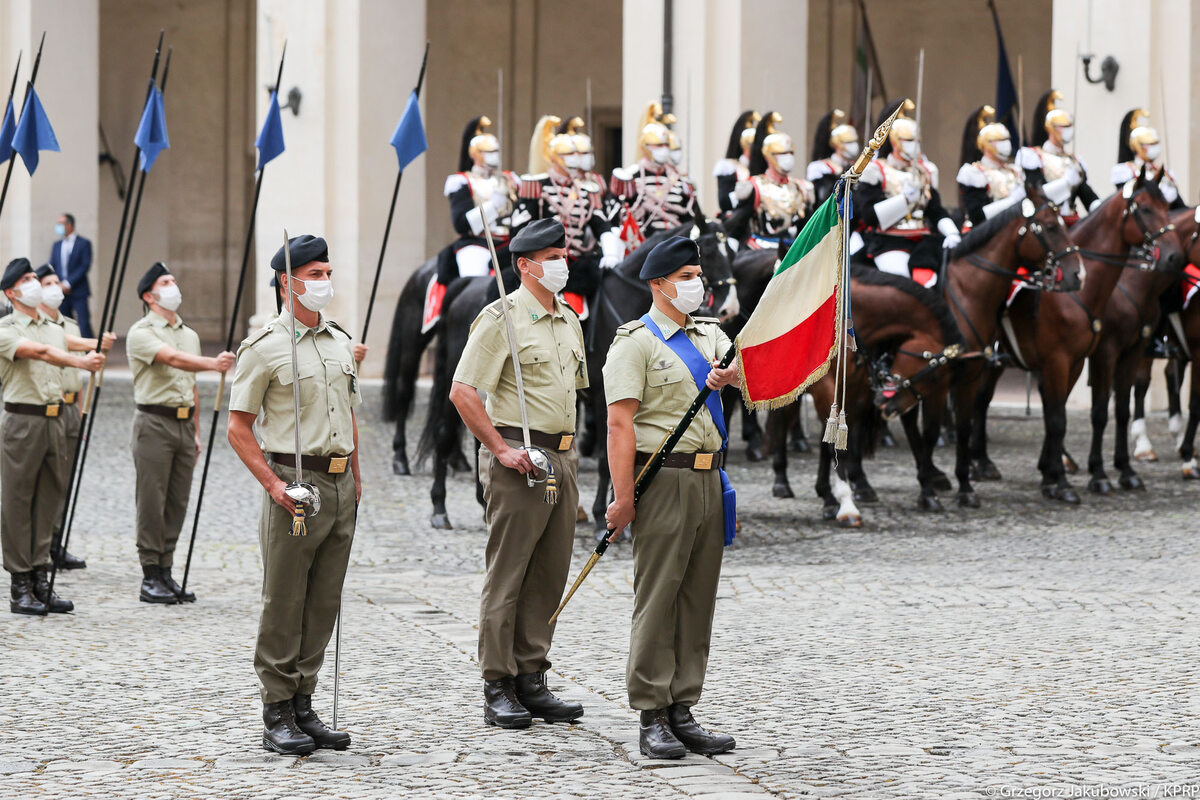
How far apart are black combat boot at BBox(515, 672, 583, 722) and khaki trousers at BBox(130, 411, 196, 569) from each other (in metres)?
3.05

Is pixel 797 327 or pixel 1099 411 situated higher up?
pixel 797 327

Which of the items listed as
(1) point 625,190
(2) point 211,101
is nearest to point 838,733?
→ (1) point 625,190

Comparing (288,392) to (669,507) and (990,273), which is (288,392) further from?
(990,273)

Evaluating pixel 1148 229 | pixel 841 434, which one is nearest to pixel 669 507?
pixel 841 434

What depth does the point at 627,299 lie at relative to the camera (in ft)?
33.3

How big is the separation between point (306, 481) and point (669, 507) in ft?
3.89

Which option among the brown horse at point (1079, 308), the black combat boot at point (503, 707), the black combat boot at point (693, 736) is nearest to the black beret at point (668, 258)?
the black combat boot at point (693, 736)

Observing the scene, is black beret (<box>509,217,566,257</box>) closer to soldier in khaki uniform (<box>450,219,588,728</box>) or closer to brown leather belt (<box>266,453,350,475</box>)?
soldier in khaki uniform (<box>450,219,588,728</box>)

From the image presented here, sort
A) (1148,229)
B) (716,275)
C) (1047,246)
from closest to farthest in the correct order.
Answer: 1. (716,275)
2. (1047,246)
3. (1148,229)

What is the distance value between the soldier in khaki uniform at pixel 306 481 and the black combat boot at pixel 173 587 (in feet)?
9.65

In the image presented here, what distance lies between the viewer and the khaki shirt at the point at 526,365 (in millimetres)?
6074

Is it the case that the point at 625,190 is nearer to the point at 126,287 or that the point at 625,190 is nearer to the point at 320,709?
the point at 320,709

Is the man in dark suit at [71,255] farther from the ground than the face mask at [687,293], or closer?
farther from the ground

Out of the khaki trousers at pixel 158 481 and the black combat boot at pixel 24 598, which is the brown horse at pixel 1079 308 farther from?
the black combat boot at pixel 24 598
